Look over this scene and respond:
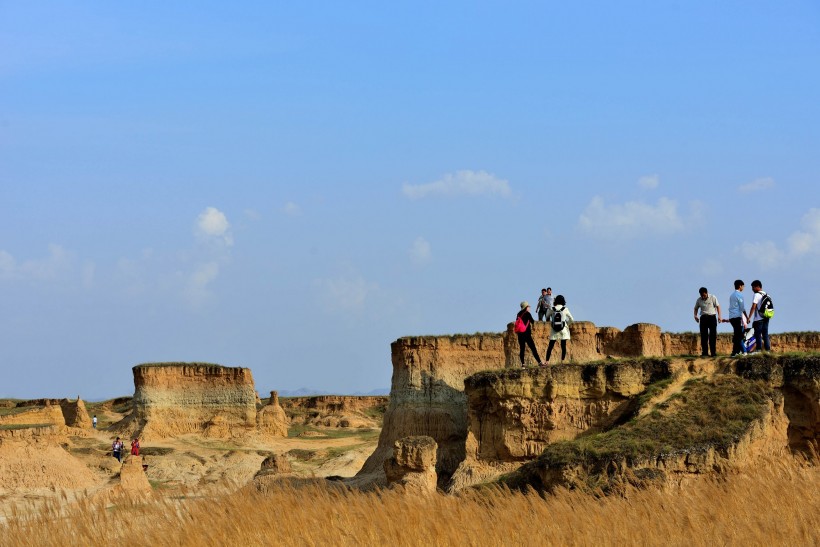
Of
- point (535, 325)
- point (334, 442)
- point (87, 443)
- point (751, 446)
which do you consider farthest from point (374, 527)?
point (334, 442)

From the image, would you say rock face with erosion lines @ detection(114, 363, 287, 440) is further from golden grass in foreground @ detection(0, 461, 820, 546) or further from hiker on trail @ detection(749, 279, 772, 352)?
golden grass in foreground @ detection(0, 461, 820, 546)

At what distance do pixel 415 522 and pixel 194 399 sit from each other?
39.8 metres

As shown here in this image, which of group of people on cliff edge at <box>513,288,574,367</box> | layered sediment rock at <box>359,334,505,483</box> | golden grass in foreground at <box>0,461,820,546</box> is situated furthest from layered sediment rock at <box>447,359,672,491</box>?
golden grass in foreground at <box>0,461,820,546</box>

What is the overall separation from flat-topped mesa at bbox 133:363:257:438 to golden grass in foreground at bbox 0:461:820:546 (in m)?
37.4

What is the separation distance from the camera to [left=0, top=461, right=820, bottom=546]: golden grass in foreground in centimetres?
1305

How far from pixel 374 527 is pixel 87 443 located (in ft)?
123

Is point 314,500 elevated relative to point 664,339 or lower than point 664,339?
lower

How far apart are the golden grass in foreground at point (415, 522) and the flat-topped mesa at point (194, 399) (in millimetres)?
37427

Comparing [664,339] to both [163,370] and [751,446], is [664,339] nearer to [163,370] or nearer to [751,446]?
[751,446]

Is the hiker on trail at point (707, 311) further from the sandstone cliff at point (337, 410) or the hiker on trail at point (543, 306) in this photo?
the sandstone cliff at point (337, 410)

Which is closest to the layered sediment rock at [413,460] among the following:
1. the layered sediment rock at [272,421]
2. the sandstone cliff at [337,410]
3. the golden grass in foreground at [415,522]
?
the golden grass in foreground at [415,522]

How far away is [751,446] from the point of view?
2162 cm

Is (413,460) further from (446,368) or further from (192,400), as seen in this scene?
(192,400)

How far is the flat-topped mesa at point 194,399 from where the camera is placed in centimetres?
5103
